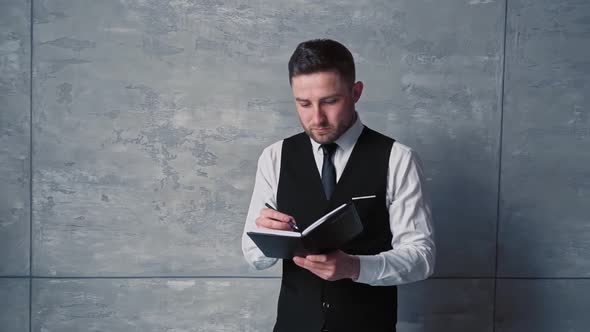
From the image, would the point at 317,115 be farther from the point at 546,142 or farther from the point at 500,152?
the point at 546,142

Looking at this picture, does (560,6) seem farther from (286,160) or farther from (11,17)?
(11,17)

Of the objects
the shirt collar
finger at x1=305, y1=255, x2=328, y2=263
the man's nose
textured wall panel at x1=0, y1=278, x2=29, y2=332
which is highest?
the man's nose

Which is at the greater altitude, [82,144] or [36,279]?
[82,144]

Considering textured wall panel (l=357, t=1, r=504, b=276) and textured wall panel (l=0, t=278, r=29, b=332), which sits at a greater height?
textured wall panel (l=357, t=1, r=504, b=276)

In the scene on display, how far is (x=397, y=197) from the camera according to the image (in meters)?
1.68

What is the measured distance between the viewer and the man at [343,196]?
164 cm

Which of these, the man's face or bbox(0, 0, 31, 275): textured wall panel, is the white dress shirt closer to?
the man's face

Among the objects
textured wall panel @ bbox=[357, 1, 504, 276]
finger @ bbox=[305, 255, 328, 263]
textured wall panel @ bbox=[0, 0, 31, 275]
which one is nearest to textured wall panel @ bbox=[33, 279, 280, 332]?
textured wall panel @ bbox=[0, 0, 31, 275]

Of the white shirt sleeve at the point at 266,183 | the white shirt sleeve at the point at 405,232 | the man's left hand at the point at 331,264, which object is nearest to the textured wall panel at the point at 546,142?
the white shirt sleeve at the point at 405,232

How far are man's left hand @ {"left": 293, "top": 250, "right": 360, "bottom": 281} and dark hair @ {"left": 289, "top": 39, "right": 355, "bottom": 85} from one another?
1.97ft

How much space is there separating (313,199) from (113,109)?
4.08 ft

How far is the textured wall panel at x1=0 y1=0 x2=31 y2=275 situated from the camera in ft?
7.91

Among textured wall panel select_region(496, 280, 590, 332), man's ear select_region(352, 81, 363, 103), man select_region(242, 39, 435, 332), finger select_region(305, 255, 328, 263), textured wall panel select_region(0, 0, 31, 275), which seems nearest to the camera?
finger select_region(305, 255, 328, 263)

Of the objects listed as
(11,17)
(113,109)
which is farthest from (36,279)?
(11,17)
